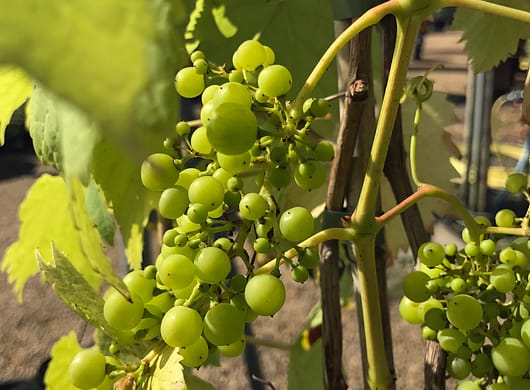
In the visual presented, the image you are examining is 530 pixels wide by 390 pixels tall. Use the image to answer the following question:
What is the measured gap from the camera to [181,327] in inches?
10.7

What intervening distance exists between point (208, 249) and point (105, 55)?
0.19m

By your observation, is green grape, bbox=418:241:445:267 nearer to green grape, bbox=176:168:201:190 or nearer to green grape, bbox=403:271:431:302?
green grape, bbox=403:271:431:302

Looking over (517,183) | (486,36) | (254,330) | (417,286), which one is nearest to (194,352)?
(417,286)

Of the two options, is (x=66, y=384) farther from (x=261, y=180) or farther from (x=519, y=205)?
(x=519, y=205)

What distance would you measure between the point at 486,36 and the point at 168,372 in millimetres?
359

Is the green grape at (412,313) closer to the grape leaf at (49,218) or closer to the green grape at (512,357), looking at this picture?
the green grape at (512,357)

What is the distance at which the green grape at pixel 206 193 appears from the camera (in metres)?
0.28

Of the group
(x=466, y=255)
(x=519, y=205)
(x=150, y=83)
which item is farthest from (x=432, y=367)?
(x=519, y=205)

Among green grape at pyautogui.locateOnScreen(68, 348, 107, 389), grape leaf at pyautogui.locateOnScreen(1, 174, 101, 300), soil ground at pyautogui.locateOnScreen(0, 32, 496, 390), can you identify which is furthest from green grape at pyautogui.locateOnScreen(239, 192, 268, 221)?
soil ground at pyautogui.locateOnScreen(0, 32, 496, 390)

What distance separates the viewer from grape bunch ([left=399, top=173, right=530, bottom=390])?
31 cm

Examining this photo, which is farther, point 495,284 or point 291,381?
point 291,381

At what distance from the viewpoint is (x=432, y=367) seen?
0.37 metres

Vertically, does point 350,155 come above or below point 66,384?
above

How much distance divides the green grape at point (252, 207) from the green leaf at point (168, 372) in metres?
0.08
